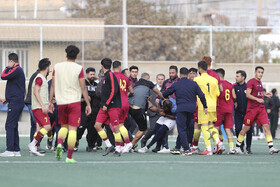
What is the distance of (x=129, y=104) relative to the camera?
16.8m

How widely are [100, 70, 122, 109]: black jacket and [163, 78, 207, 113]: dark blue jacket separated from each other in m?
1.18

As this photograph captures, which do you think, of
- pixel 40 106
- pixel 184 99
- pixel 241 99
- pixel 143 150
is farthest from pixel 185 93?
pixel 40 106

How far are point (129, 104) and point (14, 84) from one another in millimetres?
3012

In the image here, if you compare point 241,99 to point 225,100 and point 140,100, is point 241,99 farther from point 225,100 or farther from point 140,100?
point 140,100

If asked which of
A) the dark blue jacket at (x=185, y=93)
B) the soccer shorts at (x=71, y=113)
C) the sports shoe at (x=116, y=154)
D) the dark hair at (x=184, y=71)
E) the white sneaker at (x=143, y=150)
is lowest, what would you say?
the white sneaker at (x=143, y=150)

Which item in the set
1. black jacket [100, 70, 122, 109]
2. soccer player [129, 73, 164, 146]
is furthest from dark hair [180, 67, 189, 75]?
black jacket [100, 70, 122, 109]

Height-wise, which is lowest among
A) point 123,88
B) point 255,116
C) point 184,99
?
point 255,116

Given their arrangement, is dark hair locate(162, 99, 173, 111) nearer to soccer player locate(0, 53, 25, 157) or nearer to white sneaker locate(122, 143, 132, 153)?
white sneaker locate(122, 143, 132, 153)

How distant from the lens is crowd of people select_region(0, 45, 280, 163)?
13.0 m

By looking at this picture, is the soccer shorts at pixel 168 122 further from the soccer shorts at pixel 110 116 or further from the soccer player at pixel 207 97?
the soccer shorts at pixel 110 116

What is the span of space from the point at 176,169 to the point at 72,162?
194 centimetres

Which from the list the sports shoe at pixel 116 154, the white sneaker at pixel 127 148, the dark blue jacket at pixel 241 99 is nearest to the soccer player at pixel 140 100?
the white sneaker at pixel 127 148

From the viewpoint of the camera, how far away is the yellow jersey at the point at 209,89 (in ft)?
52.6

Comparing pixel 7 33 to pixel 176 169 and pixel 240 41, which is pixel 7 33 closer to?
pixel 176 169
